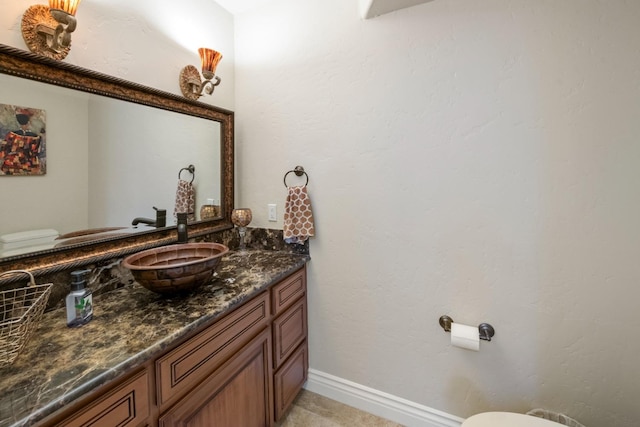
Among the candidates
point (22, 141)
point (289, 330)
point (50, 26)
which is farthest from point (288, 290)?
point (50, 26)

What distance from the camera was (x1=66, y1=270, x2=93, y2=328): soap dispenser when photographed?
3.06 feet

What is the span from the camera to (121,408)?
0.76 metres

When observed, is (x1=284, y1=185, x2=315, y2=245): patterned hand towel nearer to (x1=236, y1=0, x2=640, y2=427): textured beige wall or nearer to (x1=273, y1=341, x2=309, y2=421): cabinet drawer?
(x1=236, y1=0, x2=640, y2=427): textured beige wall

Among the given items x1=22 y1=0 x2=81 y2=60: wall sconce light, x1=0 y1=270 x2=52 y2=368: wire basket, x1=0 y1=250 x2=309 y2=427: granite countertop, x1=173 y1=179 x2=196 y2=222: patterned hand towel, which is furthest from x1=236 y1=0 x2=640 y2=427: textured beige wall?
x1=0 y1=270 x2=52 y2=368: wire basket

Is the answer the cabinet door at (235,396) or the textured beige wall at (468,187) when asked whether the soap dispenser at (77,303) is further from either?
the textured beige wall at (468,187)

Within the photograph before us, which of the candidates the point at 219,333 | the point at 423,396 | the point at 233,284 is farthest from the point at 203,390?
the point at 423,396

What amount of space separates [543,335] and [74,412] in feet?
5.61

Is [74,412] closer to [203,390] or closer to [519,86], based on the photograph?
[203,390]

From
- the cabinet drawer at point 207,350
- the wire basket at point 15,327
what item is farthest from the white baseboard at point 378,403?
the wire basket at point 15,327

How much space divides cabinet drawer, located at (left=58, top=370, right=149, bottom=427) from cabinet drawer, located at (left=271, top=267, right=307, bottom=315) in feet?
2.24

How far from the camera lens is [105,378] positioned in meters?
0.70

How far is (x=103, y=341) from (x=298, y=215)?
1.06 meters

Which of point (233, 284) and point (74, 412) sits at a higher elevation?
point (233, 284)

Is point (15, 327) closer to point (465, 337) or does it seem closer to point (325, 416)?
point (325, 416)
